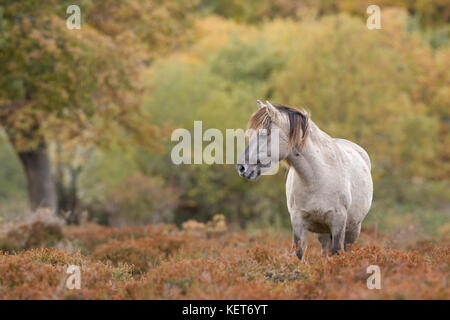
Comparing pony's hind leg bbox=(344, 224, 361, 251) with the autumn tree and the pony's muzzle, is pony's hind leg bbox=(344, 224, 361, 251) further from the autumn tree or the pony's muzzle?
the autumn tree

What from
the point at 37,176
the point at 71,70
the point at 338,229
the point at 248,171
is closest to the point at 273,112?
the point at 248,171

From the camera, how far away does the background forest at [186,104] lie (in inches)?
499

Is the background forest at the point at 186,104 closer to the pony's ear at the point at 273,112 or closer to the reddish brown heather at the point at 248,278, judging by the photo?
the reddish brown heather at the point at 248,278

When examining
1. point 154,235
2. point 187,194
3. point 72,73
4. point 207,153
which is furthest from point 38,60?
point 187,194

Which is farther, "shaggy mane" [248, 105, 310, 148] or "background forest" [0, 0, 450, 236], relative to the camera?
"background forest" [0, 0, 450, 236]

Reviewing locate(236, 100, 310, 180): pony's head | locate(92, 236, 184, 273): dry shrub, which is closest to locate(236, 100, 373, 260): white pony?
locate(236, 100, 310, 180): pony's head

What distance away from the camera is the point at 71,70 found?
12125 millimetres

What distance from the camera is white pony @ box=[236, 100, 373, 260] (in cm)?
571

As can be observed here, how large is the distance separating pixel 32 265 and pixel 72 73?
7.42 m

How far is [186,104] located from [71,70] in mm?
12999

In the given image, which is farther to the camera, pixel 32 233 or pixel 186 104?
pixel 186 104

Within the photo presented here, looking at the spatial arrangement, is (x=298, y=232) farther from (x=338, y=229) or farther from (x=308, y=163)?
(x=308, y=163)

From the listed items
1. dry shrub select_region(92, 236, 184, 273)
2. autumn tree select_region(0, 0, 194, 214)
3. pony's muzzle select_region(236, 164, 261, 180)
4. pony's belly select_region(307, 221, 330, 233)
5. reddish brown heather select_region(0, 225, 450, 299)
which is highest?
autumn tree select_region(0, 0, 194, 214)

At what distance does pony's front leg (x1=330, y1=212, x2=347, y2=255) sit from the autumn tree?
7.85 m
